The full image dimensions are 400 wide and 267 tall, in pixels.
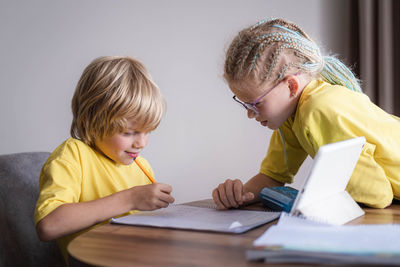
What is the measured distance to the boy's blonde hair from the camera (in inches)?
47.7

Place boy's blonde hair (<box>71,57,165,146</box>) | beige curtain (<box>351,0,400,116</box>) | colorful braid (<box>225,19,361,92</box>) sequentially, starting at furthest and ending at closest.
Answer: beige curtain (<box>351,0,400,116</box>) → boy's blonde hair (<box>71,57,165,146</box>) → colorful braid (<box>225,19,361,92</box>)

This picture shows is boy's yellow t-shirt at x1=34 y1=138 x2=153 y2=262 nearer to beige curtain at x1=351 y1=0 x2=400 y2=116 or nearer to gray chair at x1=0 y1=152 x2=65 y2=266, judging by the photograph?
gray chair at x1=0 y1=152 x2=65 y2=266

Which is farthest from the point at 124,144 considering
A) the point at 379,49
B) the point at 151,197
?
the point at 379,49

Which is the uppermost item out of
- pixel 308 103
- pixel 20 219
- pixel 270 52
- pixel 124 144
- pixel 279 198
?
Answer: pixel 270 52

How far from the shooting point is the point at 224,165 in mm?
2291

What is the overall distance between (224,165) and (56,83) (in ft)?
3.15

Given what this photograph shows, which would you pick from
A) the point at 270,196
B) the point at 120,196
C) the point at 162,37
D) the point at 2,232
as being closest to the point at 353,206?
the point at 270,196

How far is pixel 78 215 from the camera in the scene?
Answer: 974mm

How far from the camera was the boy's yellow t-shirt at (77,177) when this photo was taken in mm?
1021

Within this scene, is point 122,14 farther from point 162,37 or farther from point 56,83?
point 56,83

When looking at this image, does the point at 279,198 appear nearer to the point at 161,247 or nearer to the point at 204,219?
the point at 204,219

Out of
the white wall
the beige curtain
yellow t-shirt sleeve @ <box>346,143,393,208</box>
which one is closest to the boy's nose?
yellow t-shirt sleeve @ <box>346,143,393,208</box>

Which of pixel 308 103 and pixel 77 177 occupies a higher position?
pixel 308 103

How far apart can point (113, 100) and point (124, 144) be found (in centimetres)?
13
